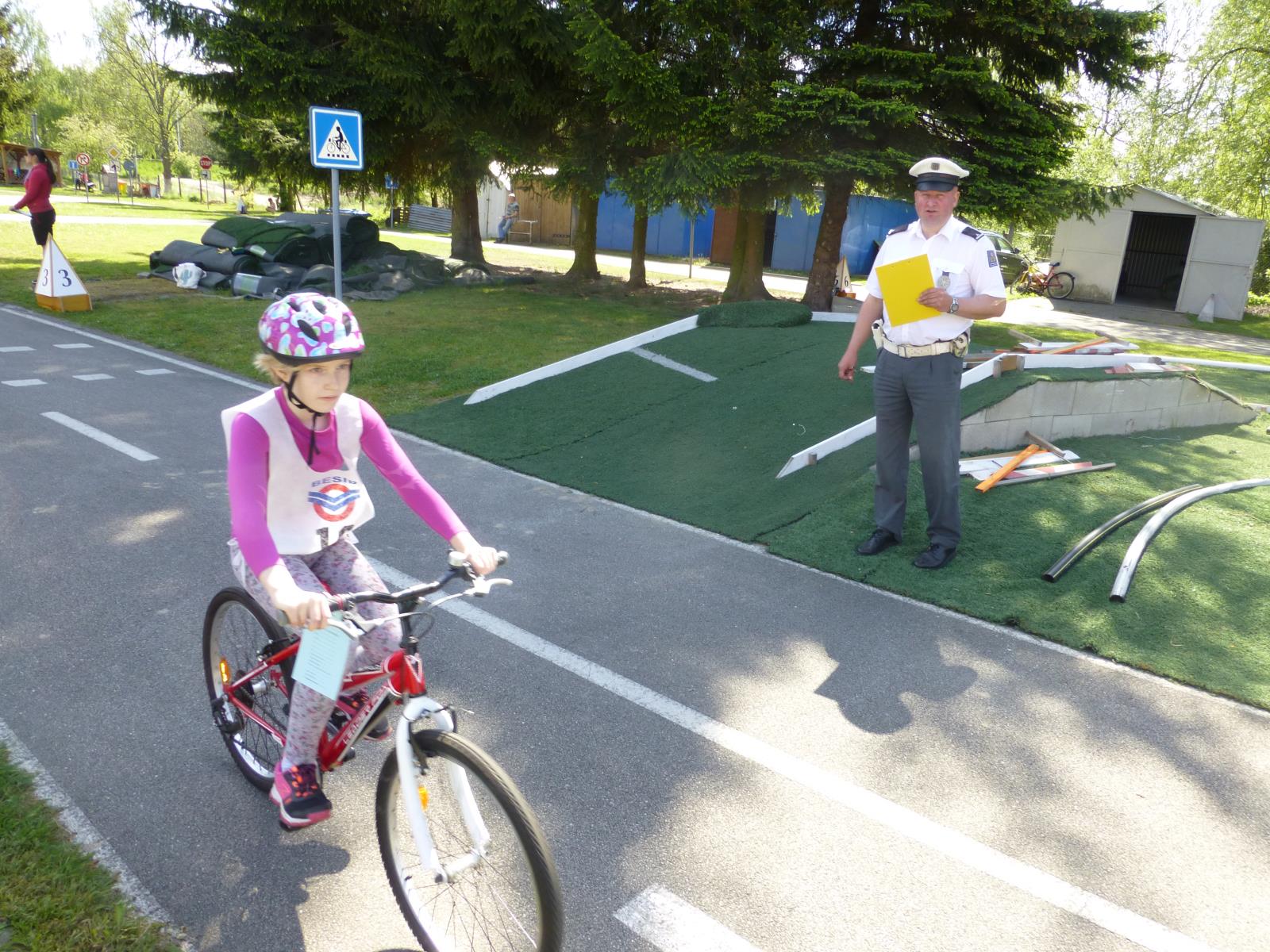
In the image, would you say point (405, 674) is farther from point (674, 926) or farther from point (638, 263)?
point (638, 263)

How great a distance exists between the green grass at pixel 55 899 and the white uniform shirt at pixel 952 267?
15.6 ft

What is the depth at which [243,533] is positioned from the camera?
262 cm

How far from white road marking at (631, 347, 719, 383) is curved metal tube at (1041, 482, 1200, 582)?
4.32 meters

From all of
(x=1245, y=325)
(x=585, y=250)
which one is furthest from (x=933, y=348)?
(x=1245, y=325)

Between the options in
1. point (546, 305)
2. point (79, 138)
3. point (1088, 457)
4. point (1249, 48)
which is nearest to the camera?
point (1088, 457)

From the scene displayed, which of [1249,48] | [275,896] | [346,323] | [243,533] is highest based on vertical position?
[1249,48]

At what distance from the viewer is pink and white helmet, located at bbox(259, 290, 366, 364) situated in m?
2.64

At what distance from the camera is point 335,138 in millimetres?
9883

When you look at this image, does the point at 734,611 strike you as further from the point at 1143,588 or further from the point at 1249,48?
the point at 1249,48

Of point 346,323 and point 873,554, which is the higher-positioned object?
point 346,323

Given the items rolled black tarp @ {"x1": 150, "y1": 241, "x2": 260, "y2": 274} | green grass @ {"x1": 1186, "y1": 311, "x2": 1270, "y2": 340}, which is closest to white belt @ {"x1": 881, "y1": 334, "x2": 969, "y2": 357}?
rolled black tarp @ {"x1": 150, "y1": 241, "x2": 260, "y2": 274}

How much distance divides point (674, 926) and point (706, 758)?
95 centimetres

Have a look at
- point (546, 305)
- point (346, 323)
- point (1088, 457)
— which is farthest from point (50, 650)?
point (546, 305)

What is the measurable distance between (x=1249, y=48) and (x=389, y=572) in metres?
29.4
